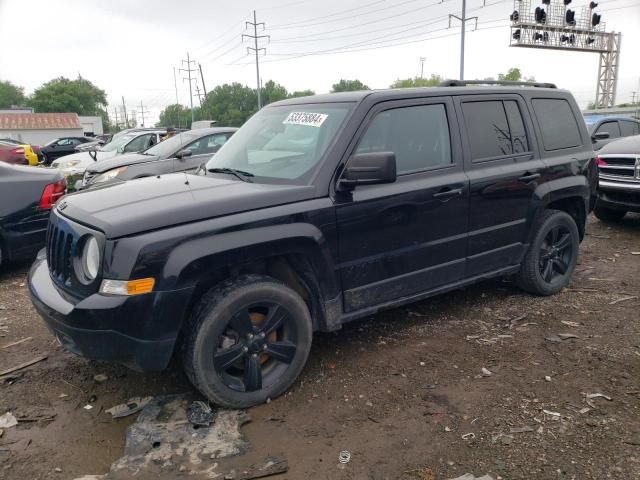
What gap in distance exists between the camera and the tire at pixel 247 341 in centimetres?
287

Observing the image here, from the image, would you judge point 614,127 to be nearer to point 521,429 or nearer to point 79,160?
point 521,429

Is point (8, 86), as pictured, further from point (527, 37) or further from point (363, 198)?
point (363, 198)

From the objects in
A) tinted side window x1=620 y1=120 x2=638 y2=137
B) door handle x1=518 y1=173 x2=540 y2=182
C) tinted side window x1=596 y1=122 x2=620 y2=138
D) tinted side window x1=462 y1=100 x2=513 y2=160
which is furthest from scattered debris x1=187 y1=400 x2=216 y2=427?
tinted side window x1=620 y1=120 x2=638 y2=137

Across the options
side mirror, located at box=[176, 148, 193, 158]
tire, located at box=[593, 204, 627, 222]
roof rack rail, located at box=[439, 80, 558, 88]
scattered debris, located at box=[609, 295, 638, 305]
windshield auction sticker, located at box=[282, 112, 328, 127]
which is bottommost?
scattered debris, located at box=[609, 295, 638, 305]

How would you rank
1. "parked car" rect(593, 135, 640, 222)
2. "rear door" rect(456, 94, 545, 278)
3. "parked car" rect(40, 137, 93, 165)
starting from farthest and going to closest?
"parked car" rect(40, 137, 93, 165), "parked car" rect(593, 135, 640, 222), "rear door" rect(456, 94, 545, 278)

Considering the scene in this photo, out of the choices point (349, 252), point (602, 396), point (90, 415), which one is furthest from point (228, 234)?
point (602, 396)

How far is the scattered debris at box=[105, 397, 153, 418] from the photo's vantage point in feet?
10.1

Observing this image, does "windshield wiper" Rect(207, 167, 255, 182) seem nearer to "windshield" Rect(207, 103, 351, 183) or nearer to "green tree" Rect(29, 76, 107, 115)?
"windshield" Rect(207, 103, 351, 183)

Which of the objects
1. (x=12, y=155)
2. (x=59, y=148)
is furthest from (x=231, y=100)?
(x=12, y=155)

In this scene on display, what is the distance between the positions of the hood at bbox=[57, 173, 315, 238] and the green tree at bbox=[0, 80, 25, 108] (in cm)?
12036

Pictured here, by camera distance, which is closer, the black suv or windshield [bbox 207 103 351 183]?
the black suv

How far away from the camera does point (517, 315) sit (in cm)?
446

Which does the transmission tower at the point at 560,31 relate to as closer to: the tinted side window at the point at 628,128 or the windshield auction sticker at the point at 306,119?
the tinted side window at the point at 628,128

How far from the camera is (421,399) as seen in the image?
318 centimetres
